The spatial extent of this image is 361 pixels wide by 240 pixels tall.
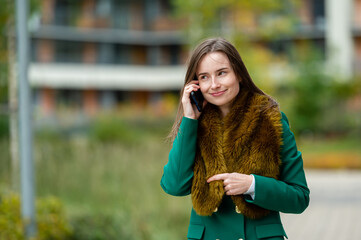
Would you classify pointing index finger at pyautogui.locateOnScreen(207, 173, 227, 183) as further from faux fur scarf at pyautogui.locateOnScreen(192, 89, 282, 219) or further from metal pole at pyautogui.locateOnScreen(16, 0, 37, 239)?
metal pole at pyautogui.locateOnScreen(16, 0, 37, 239)

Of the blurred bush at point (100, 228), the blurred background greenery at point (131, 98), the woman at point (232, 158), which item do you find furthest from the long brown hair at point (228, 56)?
the blurred bush at point (100, 228)

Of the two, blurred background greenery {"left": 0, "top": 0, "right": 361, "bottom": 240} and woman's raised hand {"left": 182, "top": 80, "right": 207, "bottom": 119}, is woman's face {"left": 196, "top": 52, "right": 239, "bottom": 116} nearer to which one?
woman's raised hand {"left": 182, "top": 80, "right": 207, "bottom": 119}

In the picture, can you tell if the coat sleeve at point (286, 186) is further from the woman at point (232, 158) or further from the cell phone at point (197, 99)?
the cell phone at point (197, 99)

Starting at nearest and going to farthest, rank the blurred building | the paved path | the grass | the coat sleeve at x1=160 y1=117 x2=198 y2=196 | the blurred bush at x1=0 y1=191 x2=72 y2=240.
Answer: the coat sleeve at x1=160 y1=117 x2=198 y2=196
the blurred bush at x1=0 y1=191 x2=72 y2=240
the grass
the paved path
the blurred building

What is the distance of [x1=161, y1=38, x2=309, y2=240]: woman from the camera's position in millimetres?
2178

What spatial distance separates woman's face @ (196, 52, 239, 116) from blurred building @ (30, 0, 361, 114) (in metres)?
33.5

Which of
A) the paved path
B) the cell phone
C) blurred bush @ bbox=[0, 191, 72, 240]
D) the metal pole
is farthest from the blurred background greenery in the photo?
the paved path

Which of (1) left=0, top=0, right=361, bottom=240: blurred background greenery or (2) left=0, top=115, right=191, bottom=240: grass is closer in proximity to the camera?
(2) left=0, top=115, right=191, bottom=240: grass

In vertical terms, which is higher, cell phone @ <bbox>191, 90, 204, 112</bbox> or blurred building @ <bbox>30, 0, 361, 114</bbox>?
cell phone @ <bbox>191, 90, 204, 112</bbox>

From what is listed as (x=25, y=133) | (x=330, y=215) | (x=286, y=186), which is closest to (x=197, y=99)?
(x=286, y=186)

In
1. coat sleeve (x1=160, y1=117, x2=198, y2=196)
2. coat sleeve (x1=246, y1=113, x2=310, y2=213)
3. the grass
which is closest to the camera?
coat sleeve (x1=246, y1=113, x2=310, y2=213)

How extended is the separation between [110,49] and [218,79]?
37379mm

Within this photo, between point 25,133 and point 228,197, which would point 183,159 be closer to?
point 228,197

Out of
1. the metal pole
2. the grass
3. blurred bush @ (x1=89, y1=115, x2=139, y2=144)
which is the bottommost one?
Answer: blurred bush @ (x1=89, y1=115, x2=139, y2=144)
